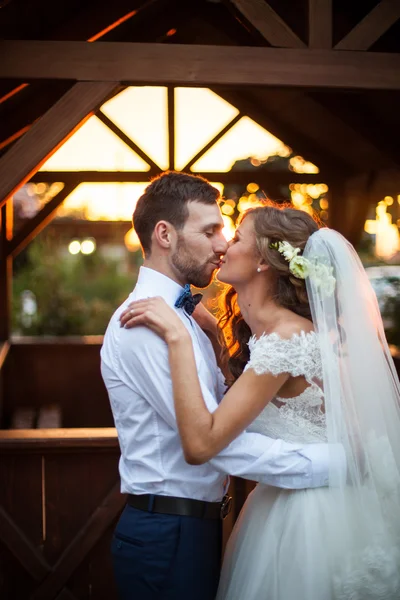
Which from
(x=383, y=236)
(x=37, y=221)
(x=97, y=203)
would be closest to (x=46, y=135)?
(x=37, y=221)

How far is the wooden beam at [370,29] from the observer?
10.7 ft

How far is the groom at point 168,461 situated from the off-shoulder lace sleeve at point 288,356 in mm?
165

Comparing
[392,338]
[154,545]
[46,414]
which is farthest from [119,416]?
[392,338]

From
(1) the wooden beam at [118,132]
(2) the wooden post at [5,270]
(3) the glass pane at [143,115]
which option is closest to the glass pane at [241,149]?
(3) the glass pane at [143,115]

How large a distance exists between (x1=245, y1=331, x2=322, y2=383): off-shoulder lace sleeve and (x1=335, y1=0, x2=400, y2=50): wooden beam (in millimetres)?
1723

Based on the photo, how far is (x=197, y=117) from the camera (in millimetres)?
7898

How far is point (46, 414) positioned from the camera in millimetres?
7125

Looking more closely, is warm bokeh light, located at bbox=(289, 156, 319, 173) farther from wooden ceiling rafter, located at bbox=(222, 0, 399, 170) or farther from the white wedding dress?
the white wedding dress

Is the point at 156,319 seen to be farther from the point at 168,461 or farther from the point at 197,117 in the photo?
the point at 197,117

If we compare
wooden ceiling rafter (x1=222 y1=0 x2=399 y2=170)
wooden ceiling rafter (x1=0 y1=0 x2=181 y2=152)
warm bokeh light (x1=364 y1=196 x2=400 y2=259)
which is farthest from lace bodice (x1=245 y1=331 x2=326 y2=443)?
warm bokeh light (x1=364 y1=196 x2=400 y2=259)

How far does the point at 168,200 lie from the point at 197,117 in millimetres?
5960

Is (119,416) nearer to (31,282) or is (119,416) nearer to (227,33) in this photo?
(227,33)

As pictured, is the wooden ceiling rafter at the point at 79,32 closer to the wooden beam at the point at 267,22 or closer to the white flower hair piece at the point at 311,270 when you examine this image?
the wooden beam at the point at 267,22

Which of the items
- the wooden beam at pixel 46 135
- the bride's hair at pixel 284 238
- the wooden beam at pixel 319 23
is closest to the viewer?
the bride's hair at pixel 284 238
